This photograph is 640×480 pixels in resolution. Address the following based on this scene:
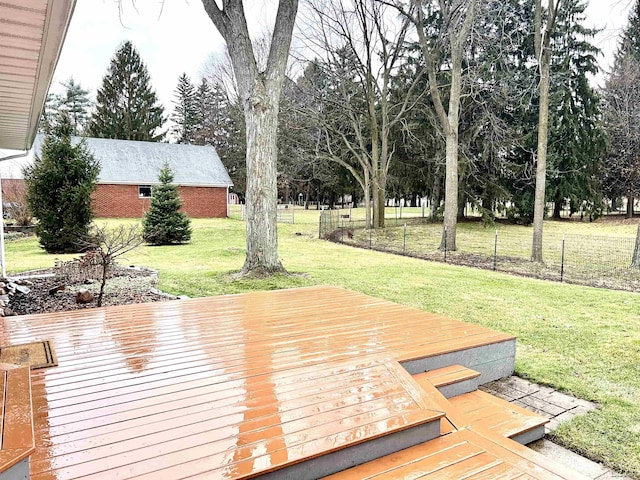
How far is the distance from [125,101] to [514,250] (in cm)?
2752

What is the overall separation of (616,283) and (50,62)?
831 centimetres

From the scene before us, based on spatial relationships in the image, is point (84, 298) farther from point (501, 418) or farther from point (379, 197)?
point (379, 197)

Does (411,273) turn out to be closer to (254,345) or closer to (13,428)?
(254,345)

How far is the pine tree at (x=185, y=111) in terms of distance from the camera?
36625 millimetres

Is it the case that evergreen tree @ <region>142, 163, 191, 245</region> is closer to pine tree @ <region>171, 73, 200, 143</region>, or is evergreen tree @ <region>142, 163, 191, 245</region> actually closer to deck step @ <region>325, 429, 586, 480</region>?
deck step @ <region>325, 429, 586, 480</region>

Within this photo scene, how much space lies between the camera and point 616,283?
7324 millimetres

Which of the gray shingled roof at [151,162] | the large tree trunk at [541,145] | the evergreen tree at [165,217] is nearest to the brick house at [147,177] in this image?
the gray shingled roof at [151,162]

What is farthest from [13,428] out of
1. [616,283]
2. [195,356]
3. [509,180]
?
[509,180]

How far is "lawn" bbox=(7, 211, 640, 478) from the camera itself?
257 centimetres

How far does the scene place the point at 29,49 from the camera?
2.61 m

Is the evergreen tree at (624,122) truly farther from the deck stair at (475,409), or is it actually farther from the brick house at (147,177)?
the deck stair at (475,409)

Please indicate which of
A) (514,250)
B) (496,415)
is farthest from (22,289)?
(514,250)

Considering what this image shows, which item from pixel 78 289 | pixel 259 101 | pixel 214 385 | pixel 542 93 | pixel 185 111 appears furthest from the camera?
pixel 185 111

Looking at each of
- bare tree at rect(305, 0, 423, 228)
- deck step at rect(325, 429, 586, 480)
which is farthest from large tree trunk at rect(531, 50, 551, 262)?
deck step at rect(325, 429, 586, 480)
